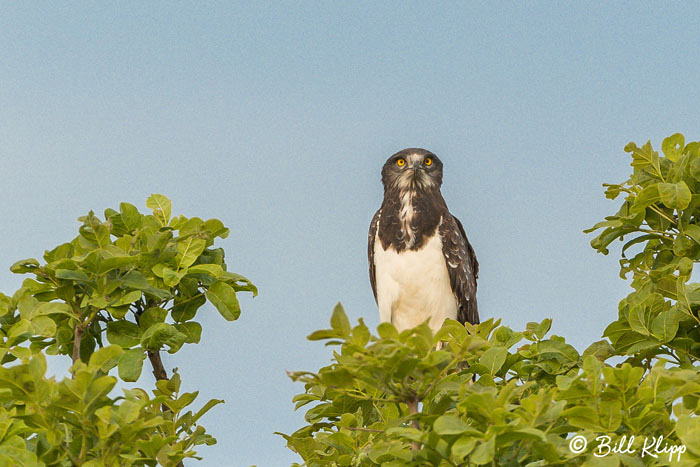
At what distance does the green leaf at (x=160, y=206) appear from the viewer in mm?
6199

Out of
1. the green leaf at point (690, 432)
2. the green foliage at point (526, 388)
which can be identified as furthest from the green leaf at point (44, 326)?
the green leaf at point (690, 432)

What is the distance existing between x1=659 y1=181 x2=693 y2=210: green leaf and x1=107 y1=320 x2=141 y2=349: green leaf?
3.78 meters

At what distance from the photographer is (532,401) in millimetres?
3721

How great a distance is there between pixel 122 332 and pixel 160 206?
3.70ft

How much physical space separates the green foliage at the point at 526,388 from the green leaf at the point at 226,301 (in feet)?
2.73

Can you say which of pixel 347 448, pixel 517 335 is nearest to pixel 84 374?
pixel 347 448

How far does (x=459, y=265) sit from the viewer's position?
9711 mm

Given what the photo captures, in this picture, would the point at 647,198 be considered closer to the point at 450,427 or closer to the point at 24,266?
the point at 450,427

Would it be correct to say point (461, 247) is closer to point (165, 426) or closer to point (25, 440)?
point (165, 426)

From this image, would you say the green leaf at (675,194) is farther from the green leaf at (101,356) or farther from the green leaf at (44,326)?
the green leaf at (44,326)

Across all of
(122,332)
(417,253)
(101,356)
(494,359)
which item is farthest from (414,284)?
(101,356)

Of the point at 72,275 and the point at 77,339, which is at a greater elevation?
the point at 72,275

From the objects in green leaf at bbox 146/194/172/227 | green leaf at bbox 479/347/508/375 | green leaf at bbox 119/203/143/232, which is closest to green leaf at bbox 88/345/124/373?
green leaf at bbox 119/203/143/232

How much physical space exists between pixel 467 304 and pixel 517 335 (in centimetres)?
409
